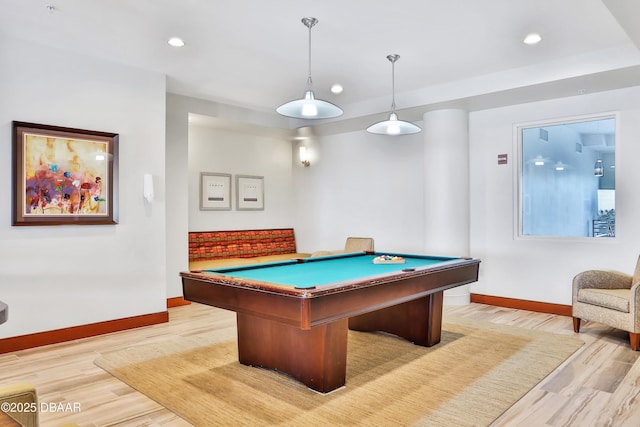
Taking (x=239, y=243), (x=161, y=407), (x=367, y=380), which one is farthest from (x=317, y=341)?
(x=239, y=243)

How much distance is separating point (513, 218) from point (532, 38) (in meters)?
2.31

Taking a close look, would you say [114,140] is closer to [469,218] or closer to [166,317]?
[166,317]

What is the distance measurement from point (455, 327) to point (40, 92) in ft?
15.2

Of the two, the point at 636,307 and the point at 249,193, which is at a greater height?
the point at 249,193

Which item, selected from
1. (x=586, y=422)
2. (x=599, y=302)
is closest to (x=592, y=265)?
(x=599, y=302)

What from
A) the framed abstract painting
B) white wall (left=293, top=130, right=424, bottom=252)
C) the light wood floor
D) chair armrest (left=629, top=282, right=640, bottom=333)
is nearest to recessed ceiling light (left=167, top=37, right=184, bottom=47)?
the framed abstract painting

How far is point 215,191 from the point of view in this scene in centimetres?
667

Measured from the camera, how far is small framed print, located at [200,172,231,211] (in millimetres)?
6523

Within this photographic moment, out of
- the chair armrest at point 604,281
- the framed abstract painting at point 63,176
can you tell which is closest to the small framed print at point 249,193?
the framed abstract painting at point 63,176

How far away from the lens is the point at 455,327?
15.0ft

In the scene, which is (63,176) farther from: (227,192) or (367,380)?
(367,380)

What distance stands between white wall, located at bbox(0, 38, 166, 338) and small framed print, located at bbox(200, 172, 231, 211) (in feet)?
5.58

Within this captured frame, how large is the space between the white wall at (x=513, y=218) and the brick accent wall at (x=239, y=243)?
3214mm

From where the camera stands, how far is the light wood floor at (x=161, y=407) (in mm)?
2553
